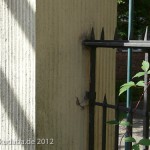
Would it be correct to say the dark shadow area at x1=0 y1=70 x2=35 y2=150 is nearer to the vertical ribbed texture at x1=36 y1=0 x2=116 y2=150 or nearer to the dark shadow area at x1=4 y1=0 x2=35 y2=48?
the vertical ribbed texture at x1=36 y1=0 x2=116 y2=150

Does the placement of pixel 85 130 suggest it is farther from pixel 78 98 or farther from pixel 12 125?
pixel 12 125

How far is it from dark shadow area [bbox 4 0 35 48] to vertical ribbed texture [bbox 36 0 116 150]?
1.7 inches

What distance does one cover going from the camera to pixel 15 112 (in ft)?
8.70

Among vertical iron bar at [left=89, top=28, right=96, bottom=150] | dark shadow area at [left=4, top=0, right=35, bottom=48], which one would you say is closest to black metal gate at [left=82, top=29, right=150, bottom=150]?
vertical iron bar at [left=89, top=28, right=96, bottom=150]

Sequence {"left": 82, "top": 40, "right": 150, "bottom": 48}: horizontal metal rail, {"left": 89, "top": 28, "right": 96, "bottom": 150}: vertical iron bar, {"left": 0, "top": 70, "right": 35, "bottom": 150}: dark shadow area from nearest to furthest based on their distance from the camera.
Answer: {"left": 82, "top": 40, "right": 150, "bottom": 48}: horizontal metal rail, {"left": 0, "top": 70, "right": 35, "bottom": 150}: dark shadow area, {"left": 89, "top": 28, "right": 96, "bottom": 150}: vertical iron bar

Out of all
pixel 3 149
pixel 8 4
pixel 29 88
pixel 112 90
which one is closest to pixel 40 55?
pixel 29 88

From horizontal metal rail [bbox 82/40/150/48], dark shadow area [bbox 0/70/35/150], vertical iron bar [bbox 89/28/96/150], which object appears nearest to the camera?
horizontal metal rail [bbox 82/40/150/48]

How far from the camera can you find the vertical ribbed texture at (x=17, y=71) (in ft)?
8.35

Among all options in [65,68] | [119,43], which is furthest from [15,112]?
[119,43]

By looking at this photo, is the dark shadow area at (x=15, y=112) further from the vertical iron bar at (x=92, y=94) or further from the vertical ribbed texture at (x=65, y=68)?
the vertical iron bar at (x=92, y=94)

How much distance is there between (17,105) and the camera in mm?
2645

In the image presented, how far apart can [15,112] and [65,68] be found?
0.42 m

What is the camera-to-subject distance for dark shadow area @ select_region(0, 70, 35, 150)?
8.52 feet

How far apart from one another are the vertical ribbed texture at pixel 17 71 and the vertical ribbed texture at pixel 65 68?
51 millimetres
